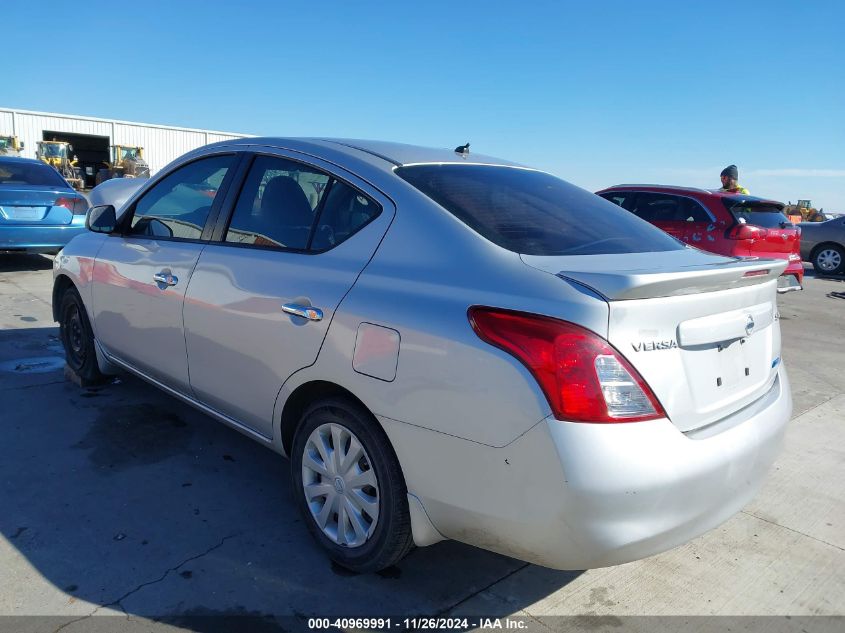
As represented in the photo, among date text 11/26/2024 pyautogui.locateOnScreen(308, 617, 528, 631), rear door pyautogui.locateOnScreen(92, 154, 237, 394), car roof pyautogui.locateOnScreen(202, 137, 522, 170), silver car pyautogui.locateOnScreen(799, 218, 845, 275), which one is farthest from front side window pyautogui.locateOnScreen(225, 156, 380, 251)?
silver car pyautogui.locateOnScreen(799, 218, 845, 275)

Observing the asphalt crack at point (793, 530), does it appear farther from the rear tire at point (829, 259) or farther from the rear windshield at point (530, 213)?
the rear tire at point (829, 259)

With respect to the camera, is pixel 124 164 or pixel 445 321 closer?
pixel 445 321

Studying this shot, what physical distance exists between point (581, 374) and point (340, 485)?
113 cm

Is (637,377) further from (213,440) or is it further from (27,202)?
(27,202)

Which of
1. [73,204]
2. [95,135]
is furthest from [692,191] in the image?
[95,135]

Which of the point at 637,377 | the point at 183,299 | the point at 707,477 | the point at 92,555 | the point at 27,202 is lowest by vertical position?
the point at 92,555

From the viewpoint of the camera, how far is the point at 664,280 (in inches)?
76.9

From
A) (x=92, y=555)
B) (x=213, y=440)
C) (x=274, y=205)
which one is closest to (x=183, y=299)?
(x=274, y=205)

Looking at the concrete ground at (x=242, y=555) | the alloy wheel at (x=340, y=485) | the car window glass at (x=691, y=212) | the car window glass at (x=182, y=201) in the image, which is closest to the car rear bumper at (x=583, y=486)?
the alloy wheel at (x=340, y=485)

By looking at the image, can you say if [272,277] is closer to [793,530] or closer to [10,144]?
[793,530]

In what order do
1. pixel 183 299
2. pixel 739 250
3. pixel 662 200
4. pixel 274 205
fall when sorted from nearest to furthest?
1. pixel 274 205
2. pixel 183 299
3. pixel 739 250
4. pixel 662 200

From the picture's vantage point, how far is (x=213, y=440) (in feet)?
12.3

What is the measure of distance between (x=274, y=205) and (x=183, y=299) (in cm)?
68

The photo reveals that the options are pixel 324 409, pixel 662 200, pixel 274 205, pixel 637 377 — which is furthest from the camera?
pixel 662 200
